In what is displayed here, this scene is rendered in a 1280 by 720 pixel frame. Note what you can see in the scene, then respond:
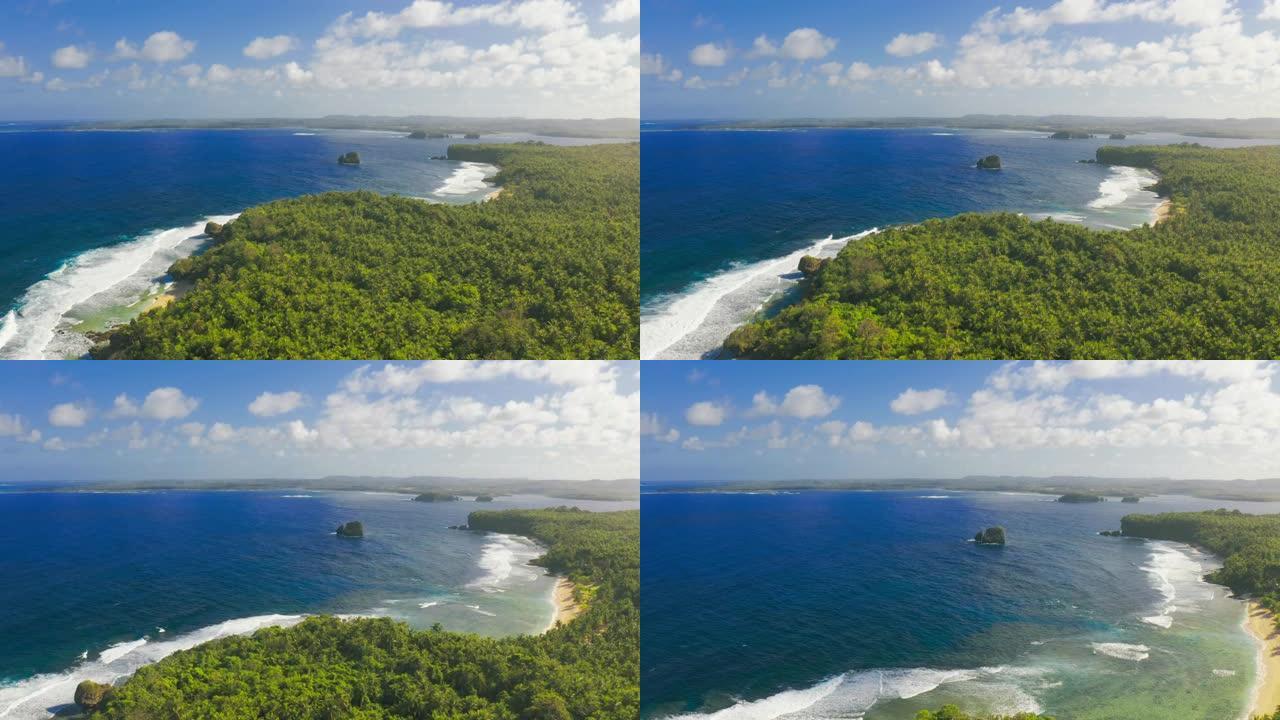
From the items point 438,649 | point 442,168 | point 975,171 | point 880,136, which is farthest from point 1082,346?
point 880,136

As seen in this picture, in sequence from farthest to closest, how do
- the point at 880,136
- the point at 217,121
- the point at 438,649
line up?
the point at 217,121, the point at 880,136, the point at 438,649

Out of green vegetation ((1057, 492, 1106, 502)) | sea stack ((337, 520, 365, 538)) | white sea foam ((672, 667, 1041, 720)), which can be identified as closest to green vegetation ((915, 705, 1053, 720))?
white sea foam ((672, 667, 1041, 720))

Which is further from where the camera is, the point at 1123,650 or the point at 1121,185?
the point at 1121,185

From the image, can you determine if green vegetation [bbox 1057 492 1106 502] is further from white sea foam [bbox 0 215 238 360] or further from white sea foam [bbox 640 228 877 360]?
white sea foam [bbox 0 215 238 360]

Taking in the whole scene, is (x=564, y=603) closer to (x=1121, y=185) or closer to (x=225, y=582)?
(x=225, y=582)

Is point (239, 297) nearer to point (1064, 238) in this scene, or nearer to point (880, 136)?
point (1064, 238)

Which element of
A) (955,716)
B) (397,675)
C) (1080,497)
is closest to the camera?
(955,716)

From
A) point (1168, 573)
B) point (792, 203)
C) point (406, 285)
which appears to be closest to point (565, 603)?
point (406, 285)
